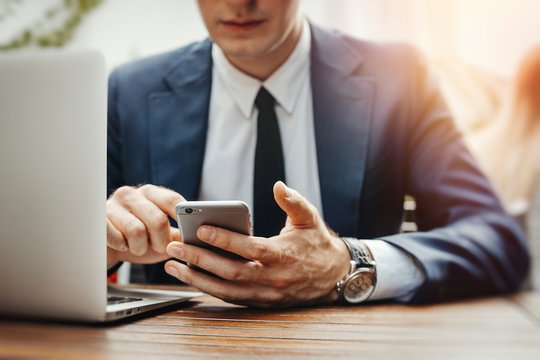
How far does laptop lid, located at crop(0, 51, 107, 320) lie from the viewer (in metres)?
0.49

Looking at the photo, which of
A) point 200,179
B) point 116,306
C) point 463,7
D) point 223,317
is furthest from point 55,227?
point 463,7

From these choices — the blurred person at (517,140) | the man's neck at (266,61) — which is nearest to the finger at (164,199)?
the man's neck at (266,61)

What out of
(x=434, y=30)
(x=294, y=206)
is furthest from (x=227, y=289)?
(x=434, y=30)

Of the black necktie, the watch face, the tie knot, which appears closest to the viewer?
Result: the watch face

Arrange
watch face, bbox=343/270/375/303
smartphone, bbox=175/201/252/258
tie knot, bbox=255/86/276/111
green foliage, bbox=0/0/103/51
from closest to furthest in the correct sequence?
smartphone, bbox=175/201/252/258
watch face, bbox=343/270/375/303
tie knot, bbox=255/86/276/111
green foliage, bbox=0/0/103/51

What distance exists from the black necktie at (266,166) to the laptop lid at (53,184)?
1.79 ft

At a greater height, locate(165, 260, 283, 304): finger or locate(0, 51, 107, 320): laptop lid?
locate(0, 51, 107, 320): laptop lid

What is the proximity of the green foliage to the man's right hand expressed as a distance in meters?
1.27

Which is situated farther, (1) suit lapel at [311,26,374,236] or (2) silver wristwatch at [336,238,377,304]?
(1) suit lapel at [311,26,374,236]

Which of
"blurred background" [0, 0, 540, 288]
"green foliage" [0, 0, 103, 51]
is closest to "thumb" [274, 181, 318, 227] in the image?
"blurred background" [0, 0, 540, 288]

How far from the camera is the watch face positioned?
730 millimetres

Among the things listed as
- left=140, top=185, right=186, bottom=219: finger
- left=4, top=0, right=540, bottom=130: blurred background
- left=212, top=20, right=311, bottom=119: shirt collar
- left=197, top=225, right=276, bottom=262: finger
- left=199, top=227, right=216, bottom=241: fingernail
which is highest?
left=4, top=0, right=540, bottom=130: blurred background

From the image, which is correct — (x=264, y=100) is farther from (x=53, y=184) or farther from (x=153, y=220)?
(x=53, y=184)

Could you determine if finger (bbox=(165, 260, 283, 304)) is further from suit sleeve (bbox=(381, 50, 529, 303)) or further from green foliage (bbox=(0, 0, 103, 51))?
green foliage (bbox=(0, 0, 103, 51))
